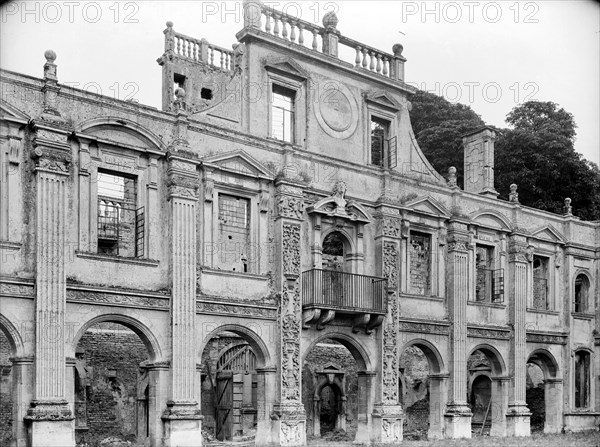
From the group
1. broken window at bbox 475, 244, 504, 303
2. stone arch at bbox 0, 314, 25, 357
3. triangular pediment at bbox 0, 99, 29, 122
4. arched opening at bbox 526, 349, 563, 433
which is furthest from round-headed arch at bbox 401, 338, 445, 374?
triangular pediment at bbox 0, 99, 29, 122

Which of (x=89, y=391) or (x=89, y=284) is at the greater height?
(x=89, y=284)

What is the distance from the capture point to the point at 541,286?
32.3m

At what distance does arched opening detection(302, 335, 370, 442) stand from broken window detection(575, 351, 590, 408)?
29.8 ft

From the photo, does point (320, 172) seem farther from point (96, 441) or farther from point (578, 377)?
point (578, 377)

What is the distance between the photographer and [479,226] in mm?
29734

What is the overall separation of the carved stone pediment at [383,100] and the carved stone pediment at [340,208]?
3565 mm

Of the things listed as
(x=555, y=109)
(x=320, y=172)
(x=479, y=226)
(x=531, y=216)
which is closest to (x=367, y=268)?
(x=320, y=172)

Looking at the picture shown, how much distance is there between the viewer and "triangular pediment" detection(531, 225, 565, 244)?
1249 inches

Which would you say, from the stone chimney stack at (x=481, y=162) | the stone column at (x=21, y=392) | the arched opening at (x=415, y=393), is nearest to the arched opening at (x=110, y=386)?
the stone column at (x=21, y=392)

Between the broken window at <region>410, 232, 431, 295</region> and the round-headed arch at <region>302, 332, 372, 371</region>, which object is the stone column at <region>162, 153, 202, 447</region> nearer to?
the round-headed arch at <region>302, 332, 372, 371</region>

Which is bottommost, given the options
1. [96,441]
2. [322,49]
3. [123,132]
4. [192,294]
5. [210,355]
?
[96,441]

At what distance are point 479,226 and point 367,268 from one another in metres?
5.70

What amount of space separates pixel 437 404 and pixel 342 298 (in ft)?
19.9

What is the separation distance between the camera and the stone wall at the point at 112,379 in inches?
1145
